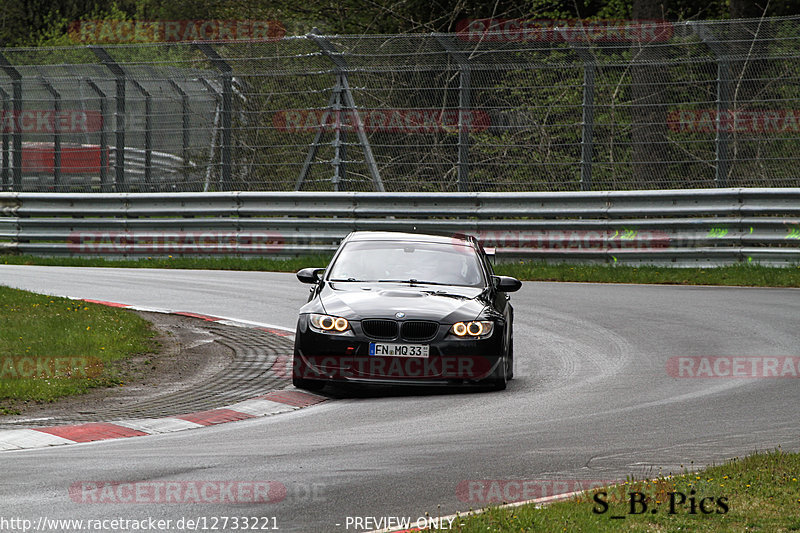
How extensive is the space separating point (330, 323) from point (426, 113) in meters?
11.2

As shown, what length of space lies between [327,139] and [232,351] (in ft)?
32.5

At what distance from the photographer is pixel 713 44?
19.0m

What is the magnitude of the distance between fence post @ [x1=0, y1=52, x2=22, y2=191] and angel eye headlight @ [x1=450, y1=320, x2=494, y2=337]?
16012 millimetres

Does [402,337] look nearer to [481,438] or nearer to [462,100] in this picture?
[481,438]

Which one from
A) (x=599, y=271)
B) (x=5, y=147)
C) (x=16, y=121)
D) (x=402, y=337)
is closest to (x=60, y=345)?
(x=402, y=337)

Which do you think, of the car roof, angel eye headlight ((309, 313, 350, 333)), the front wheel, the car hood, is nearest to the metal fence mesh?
the car roof

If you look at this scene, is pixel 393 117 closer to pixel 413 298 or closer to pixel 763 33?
pixel 763 33

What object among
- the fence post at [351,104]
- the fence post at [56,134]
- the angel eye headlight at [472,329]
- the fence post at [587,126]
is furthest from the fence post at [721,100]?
the fence post at [56,134]

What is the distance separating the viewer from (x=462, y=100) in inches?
796

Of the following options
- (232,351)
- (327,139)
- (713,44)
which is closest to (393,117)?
(327,139)

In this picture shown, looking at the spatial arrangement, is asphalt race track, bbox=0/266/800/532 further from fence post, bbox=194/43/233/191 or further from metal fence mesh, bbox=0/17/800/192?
fence post, bbox=194/43/233/191

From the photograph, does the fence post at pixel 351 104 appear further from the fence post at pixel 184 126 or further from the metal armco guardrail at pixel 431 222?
the fence post at pixel 184 126

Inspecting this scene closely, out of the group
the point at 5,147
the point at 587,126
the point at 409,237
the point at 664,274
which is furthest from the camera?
the point at 5,147

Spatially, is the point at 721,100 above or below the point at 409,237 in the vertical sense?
above
